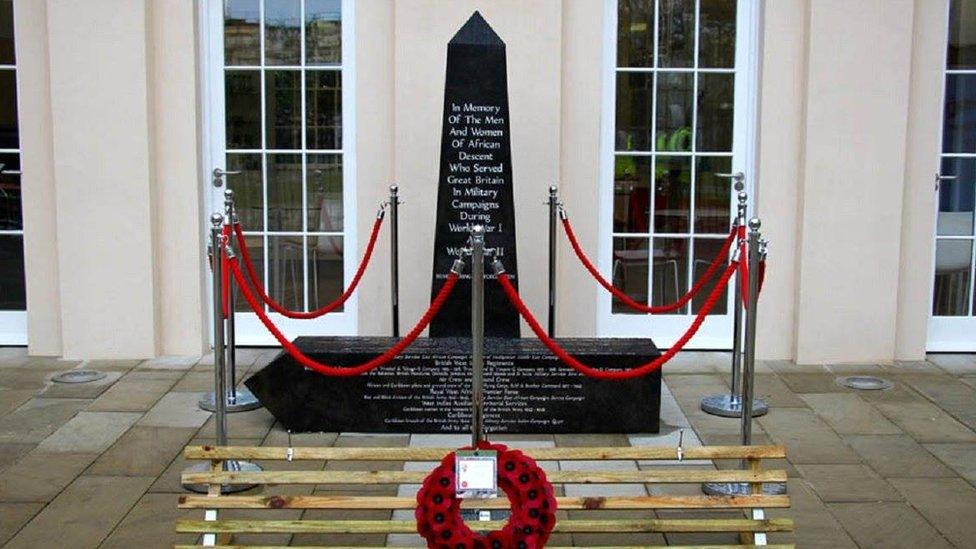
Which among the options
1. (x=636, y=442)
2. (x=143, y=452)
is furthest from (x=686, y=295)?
(x=143, y=452)

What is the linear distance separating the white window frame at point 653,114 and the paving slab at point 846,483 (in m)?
2.47

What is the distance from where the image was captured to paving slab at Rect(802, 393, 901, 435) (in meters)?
6.58

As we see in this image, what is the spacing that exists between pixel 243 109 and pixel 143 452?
2.94 metres

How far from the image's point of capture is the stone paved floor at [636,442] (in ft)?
16.8

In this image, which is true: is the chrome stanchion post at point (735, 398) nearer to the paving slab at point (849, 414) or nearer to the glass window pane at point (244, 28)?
the paving slab at point (849, 414)

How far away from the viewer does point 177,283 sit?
8.15 meters

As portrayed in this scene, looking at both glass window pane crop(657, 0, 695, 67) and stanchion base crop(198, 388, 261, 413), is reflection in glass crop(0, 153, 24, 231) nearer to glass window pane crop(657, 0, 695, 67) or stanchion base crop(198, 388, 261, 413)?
stanchion base crop(198, 388, 261, 413)

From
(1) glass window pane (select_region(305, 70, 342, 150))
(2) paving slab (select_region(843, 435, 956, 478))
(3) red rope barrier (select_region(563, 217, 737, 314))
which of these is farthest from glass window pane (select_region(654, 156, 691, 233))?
(2) paving slab (select_region(843, 435, 956, 478))

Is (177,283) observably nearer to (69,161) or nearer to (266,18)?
(69,161)

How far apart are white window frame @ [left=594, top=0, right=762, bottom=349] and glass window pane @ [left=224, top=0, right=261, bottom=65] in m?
2.37

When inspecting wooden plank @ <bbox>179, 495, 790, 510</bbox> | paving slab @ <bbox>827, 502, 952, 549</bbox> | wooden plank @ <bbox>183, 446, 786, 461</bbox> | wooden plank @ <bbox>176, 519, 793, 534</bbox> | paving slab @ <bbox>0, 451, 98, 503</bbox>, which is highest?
wooden plank @ <bbox>183, 446, 786, 461</bbox>

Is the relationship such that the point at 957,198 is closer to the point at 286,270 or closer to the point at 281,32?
the point at 286,270

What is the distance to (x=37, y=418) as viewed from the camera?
6.74 meters

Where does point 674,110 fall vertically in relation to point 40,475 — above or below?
above
